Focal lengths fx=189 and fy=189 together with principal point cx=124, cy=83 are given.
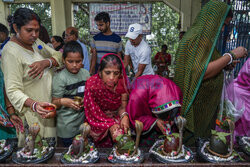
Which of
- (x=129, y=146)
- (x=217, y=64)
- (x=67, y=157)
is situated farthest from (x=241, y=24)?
(x=67, y=157)

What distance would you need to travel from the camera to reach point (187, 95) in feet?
5.67

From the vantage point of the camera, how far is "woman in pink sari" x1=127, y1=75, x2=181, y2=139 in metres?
1.60

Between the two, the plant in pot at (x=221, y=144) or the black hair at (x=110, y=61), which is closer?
the plant in pot at (x=221, y=144)

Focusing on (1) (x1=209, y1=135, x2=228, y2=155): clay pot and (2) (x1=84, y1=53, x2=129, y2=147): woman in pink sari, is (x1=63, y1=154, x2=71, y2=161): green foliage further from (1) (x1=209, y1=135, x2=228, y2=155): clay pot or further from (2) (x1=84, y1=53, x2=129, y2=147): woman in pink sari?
(1) (x1=209, y1=135, x2=228, y2=155): clay pot

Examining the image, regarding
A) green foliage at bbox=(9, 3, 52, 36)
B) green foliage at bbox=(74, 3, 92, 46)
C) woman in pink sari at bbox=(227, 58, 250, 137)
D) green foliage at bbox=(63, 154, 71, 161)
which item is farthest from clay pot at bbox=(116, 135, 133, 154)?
green foliage at bbox=(9, 3, 52, 36)

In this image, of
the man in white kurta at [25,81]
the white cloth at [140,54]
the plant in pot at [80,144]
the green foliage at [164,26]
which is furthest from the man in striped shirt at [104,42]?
the green foliage at [164,26]

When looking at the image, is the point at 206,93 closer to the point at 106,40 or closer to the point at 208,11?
the point at 208,11

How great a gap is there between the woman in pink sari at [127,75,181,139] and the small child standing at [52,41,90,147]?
0.55 meters

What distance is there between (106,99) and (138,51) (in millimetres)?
1670

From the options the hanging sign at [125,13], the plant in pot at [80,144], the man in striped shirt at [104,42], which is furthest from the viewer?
the hanging sign at [125,13]

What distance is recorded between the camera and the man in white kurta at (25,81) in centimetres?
154

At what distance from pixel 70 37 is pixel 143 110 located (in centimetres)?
231

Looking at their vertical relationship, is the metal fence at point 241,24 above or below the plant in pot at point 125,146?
above

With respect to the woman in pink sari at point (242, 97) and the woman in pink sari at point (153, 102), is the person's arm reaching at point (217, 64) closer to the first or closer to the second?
the woman in pink sari at point (153, 102)
